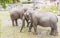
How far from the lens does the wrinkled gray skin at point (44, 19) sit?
1.60 metres

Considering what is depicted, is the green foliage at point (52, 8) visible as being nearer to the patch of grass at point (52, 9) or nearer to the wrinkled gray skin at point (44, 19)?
the patch of grass at point (52, 9)

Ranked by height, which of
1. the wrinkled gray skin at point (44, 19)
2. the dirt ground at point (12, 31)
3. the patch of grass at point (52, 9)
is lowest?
the dirt ground at point (12, 31)

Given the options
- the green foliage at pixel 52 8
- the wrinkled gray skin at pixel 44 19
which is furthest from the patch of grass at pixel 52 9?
the wrinkled gray skin at pixel 44 19

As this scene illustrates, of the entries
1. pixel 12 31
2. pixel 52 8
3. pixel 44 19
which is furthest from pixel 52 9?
pixel 12 31

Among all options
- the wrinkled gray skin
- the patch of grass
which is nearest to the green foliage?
the patch of grass

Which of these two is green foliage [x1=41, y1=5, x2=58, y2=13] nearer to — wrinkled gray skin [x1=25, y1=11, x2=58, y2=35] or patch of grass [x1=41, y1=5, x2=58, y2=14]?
patch of grass [x1=41, y1=5, x2=58, y2=14]

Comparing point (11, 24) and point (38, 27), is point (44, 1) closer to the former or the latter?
point (38, 27)

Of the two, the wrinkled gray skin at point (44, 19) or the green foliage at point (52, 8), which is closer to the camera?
the wrinkled gray skin at point (44, 19)

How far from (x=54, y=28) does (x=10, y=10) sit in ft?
1.66

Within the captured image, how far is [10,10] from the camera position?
188 cm

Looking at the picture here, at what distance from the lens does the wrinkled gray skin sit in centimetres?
160

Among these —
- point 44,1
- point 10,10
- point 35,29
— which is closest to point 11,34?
point 35,29

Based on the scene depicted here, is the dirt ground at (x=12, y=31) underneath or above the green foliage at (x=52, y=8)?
underneath

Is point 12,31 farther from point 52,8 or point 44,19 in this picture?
point 52,8
